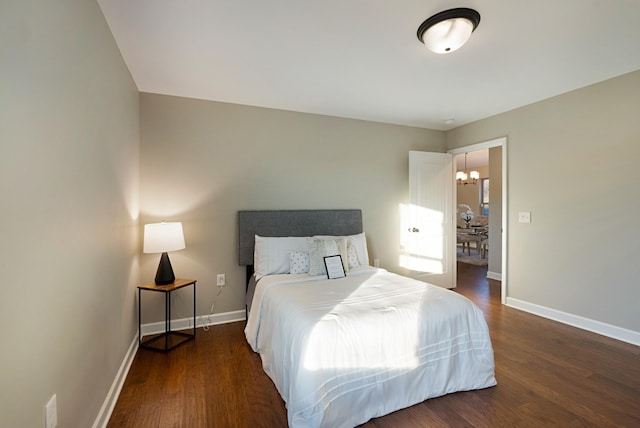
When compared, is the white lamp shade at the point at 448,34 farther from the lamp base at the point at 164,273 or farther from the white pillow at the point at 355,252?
the lamp base at the point at 164,273

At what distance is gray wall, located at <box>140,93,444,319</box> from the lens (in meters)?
3.10

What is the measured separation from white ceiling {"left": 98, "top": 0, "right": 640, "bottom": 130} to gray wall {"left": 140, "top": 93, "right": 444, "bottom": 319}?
28 centimetres

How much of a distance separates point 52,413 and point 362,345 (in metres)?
1.45

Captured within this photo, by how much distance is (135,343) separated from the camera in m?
2.72

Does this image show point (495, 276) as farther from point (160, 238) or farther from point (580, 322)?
point (160, 238)

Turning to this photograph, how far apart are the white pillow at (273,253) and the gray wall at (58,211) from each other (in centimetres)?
130

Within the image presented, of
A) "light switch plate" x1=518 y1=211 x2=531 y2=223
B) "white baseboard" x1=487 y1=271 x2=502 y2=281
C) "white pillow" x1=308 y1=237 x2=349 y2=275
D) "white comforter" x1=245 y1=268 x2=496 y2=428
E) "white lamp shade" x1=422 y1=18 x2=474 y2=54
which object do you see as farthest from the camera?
"white baseboard" x1=487 y1=271 x2=502 y2=281

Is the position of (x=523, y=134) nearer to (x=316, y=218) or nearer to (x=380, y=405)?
(x=316, y=218)

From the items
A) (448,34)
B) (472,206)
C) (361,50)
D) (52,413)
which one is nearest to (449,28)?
(448,34)

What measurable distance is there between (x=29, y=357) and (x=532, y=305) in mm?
4522

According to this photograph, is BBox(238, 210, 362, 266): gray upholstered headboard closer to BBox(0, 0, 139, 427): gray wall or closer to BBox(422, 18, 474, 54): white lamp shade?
BBox(0, 0, 139, 427): gray wall

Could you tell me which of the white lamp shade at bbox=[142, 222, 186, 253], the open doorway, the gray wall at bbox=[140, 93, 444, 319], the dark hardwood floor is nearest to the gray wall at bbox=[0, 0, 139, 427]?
the dark hardwood floor

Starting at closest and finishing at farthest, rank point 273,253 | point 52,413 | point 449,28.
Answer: point 52,413, point 449,28, point 273,253

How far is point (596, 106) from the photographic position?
3.01 metres
